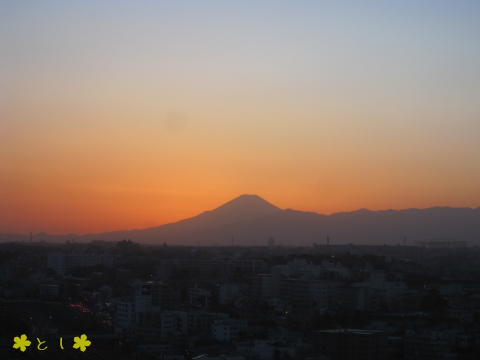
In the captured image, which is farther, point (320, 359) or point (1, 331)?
point (1, 331)

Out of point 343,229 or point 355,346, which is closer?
point 355,346

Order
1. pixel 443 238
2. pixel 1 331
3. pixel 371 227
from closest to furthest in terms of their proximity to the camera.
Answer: pixel 1 331, pixel 443 238, pixel 371 227

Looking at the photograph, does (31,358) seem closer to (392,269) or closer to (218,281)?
(218,281)

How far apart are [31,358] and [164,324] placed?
18.3 feet

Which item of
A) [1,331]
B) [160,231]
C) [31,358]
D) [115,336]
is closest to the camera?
[31,358]

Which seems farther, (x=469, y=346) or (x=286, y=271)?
(x=286, y=271)

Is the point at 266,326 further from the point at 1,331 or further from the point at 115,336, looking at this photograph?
the point at 1,331

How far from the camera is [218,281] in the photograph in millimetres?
27266

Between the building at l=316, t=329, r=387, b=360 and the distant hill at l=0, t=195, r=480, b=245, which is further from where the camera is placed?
the distant hill at l=0, t=195, r=480, b=245

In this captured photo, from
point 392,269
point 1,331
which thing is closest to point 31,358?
point 1,331

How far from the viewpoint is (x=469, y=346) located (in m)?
13.1

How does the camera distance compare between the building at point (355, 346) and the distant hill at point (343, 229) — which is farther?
the distant hill at point (343, 229)

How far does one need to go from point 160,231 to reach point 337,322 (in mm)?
88650

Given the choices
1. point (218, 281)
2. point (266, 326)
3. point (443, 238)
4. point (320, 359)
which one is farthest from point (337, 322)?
point (443, 238)
